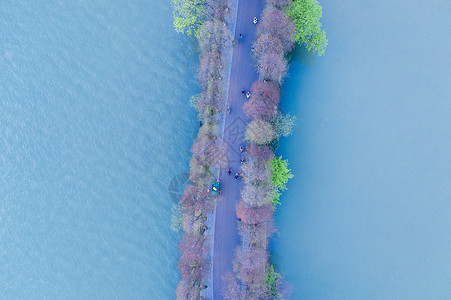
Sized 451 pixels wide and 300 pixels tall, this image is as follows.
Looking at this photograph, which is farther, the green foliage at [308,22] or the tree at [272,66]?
the green foliage at [308,22]

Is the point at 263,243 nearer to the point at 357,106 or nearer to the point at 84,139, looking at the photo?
the point at 357,106

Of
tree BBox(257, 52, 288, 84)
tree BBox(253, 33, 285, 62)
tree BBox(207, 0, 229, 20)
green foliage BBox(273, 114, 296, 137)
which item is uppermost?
tree BBox(207, 0, 229, 20)

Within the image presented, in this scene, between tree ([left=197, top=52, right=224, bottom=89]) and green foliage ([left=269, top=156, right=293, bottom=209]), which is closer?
green foliage ([left=269, top=156, right=293, bottom=209])

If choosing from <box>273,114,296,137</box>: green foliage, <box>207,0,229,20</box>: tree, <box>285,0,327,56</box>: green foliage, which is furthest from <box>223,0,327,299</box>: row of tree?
<box>207,0,229,20</box>: tree

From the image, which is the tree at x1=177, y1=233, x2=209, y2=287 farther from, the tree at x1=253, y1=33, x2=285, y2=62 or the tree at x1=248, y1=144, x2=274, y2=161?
the tree at x1=253, y1=33, x2=285, y2=62

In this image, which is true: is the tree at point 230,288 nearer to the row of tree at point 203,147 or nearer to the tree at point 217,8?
the row of tree at point 203,147

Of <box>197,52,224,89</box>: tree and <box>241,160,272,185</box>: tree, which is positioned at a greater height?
<box>197,52,224,89</box>: tree

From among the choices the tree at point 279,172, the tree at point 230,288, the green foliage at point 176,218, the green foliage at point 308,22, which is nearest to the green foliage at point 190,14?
the green foliage at point 308,22
